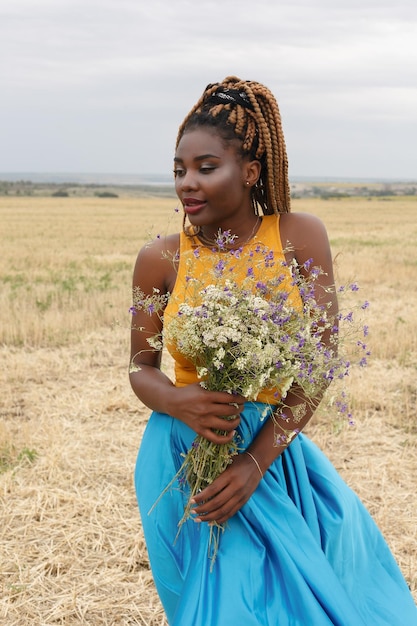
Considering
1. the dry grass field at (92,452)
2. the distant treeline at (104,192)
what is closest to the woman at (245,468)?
the dry grass field at (92,452)

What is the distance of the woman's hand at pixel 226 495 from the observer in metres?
2.13

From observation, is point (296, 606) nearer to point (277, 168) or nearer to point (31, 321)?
point (277, 168)

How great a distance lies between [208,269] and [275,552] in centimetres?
85

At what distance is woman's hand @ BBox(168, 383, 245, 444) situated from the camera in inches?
81.9

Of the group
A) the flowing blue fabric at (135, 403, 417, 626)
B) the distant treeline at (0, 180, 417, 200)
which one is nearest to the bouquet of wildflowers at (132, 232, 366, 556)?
the flowing blue fabric at (135, 403, 417, 626)

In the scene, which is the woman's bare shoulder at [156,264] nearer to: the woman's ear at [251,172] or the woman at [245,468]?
the woman at [245,468]

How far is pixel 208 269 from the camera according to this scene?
2.23 m

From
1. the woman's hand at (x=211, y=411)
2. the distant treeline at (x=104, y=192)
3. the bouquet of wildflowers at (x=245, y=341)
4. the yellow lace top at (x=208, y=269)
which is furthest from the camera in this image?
the distant treeline at (x=104, y=192)

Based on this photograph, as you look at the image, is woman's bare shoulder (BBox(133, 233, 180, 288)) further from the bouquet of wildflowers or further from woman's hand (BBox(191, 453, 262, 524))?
woman's hand (BBox(191, 453, 262, 524))

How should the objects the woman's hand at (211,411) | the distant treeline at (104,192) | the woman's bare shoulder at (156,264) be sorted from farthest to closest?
the distant treeline at (104,192) < the woman's bare shoulder at (156,264) < the woman's hand at (211,411)

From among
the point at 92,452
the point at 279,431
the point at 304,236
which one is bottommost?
the point at 92,452

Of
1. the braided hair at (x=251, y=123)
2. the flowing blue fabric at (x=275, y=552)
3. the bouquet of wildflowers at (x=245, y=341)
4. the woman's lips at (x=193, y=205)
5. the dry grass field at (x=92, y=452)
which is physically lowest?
the dry grass field at (x=92, y=452)

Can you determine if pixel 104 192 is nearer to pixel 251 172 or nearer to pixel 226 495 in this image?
pixel 251 172

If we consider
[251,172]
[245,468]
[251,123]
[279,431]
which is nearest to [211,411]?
[245,468]
